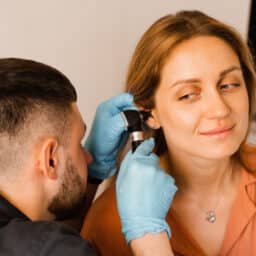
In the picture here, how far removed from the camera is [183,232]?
48.9 inches

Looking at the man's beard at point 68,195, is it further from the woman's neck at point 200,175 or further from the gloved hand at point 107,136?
the woman's neck at point 200,175

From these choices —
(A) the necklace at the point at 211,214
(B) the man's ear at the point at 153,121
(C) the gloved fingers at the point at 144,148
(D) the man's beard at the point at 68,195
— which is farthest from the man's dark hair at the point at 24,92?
(A) the necklace at the point at 211,214

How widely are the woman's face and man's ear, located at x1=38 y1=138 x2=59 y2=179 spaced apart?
36 centimetres

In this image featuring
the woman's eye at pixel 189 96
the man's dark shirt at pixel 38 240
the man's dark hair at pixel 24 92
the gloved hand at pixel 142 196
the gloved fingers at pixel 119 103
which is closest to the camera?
the man's dark shirt at pixel 38 240

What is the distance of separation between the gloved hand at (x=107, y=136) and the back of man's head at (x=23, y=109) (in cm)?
30

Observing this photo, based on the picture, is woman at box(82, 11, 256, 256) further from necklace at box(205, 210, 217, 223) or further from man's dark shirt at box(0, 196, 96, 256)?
man's dark shirt at box(0, 196, 96, 256)

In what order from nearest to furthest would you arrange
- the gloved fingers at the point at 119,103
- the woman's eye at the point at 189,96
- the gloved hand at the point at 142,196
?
the gloved hand at the point at 142,196, the woman's eye at the point at 189,96, the gloved fingers at the point at 119,103

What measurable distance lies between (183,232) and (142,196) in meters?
0.27

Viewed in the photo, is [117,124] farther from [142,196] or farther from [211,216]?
[211,216]

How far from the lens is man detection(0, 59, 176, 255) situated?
0.84 metres

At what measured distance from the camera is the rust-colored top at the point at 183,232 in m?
1.22

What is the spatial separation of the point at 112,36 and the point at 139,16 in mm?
101

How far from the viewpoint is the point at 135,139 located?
3.81ft

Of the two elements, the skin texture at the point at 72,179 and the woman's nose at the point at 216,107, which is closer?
the skin texture at the point at 72,179
